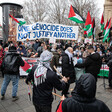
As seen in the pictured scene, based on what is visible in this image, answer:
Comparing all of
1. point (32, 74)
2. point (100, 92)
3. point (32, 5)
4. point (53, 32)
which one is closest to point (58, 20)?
point (32, 5)

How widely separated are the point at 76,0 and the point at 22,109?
21.2 metres

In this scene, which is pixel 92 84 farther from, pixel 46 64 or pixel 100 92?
pixel 100 92

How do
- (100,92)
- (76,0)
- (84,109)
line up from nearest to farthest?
(84,109), (100,92), (76,0)

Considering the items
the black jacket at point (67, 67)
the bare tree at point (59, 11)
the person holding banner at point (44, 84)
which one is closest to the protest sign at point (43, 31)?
the black jacket at point (67, 67)

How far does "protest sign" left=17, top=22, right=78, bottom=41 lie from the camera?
603 cm

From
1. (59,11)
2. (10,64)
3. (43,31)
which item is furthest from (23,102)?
(59,11)

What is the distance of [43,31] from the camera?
245 inches

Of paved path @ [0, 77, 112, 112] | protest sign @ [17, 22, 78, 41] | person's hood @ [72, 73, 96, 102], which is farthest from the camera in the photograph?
protest sign @ [17, 22, 78, 41]

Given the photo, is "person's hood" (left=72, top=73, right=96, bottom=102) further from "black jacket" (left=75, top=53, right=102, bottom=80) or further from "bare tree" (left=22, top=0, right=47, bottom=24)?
"bare tree" (left=22, top=0, right=47, bottom=24)

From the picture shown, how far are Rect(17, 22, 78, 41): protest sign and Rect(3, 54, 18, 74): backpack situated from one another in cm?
214

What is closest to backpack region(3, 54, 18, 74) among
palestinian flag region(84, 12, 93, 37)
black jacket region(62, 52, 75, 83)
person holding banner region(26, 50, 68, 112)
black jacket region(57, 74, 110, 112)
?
black jacket region(62, 52, 75, 83)

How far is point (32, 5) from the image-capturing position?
2523cm

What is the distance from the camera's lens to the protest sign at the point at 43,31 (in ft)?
19.8

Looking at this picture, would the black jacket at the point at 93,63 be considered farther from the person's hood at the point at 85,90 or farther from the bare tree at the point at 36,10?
the bare tree at the point at 36,10
